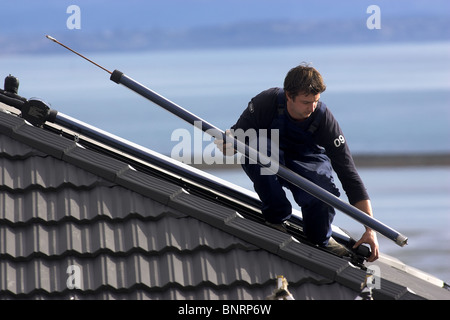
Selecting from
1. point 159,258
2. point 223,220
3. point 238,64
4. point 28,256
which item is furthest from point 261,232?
point 238,64

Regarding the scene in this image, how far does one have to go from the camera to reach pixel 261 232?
6281 millimetres

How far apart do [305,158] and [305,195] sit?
0.30 m

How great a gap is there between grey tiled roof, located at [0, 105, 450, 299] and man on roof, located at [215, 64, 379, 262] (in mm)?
406

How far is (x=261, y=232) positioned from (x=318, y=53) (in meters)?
143

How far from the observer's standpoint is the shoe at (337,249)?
6.73 meters

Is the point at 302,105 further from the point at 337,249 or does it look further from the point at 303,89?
the point at 337,249

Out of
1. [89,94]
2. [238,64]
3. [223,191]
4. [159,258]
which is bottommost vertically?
[159,258]

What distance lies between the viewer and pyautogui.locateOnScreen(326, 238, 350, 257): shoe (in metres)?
6.73

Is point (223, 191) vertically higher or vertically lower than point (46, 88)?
lower

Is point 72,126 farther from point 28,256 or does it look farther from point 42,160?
point 28,256
